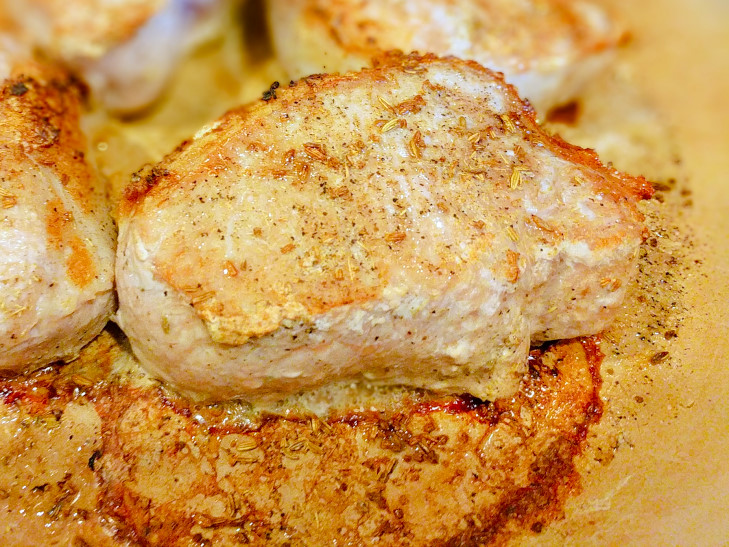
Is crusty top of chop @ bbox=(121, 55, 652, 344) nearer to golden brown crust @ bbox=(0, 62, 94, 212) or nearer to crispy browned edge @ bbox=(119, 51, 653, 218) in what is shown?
crispy browned edge @ bbox=(119, 51, 653, 218)

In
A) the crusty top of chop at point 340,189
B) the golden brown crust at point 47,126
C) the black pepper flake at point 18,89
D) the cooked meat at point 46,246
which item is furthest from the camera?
the black pepper flake at point 18,89

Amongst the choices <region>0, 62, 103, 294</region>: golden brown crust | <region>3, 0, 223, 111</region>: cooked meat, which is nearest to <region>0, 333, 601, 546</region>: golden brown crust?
<region>0, 62, 103, 294</region>: golden brown crust

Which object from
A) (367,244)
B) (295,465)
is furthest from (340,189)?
(295,465)

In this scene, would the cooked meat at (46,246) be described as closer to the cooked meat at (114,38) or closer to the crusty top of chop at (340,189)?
the crusty top of chop at (340,189)

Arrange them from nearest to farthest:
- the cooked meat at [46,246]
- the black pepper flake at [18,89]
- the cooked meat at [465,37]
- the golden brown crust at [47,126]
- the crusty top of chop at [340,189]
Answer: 1. the crusty top of chop at [340,189]
2. the cooked meat at [46,246]
3. the golden brown crust at [47,126]
4. the black pepper flake at [18,89]
5. the cooked meat at [465,37]

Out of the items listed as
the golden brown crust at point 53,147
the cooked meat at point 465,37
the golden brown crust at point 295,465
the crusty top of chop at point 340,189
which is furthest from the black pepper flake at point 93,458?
the cooked meat at point 465,37

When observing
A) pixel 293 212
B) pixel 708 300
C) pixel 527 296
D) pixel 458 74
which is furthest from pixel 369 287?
pixel 708 300

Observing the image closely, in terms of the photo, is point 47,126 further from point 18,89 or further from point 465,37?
point 465,37
